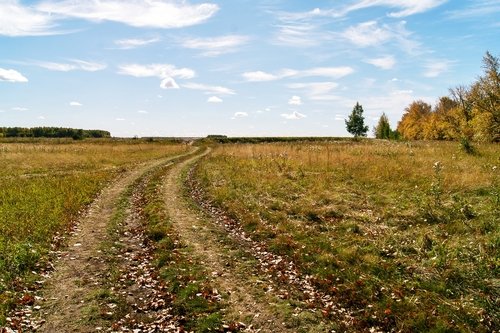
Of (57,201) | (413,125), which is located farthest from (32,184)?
(413,125)

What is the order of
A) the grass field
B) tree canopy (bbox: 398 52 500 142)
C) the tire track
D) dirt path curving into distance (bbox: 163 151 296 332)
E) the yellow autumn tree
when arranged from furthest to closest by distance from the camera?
the yellow autumn tree < tree canopy (bbox: 398 52 500 142) < the grass field < dirt path curving into distance (bbox: 163 151 296 332) < the tire track

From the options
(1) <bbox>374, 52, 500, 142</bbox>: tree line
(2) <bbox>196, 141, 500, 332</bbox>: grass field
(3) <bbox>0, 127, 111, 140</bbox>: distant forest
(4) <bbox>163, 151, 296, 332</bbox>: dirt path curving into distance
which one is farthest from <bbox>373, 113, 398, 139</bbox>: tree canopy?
(3) <bbox>0, 127, 111, 140</bbox>: distant forest

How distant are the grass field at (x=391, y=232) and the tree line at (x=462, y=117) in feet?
45.5

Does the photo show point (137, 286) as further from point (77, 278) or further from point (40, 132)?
point (40, 132)

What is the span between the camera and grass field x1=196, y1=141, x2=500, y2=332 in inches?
356

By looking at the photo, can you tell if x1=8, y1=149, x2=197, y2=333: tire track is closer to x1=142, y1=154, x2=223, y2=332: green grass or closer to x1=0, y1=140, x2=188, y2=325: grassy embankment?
x1=0, y1=140, x2=188, y2=325: grassy embankment

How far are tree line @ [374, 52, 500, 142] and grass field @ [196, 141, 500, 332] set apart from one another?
13.9m

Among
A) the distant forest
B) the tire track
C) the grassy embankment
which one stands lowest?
the tire track

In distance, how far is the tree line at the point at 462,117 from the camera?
38.2 meters

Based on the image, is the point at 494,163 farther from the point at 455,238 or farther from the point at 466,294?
the point at 466,294

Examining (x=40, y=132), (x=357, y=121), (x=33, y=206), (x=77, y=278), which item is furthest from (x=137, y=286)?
(x=40, y=132)

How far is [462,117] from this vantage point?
2466 inches

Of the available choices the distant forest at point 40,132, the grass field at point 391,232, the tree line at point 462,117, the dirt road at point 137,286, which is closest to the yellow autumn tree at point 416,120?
the tree line at point 462,117

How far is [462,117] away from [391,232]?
2315 inches
